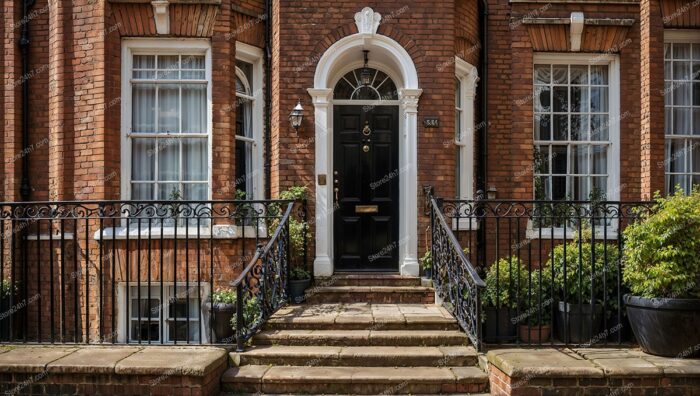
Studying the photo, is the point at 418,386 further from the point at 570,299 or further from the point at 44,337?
the point at 44,337

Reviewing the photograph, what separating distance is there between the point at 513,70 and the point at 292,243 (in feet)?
13.9

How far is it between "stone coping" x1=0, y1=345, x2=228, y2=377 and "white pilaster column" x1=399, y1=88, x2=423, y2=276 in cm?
300

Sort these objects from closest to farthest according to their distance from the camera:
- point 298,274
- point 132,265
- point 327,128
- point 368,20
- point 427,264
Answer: point 298,274, point 132,265, point 427,264, point 368,20, point 327,128

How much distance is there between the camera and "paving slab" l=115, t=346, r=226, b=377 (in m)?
5.11

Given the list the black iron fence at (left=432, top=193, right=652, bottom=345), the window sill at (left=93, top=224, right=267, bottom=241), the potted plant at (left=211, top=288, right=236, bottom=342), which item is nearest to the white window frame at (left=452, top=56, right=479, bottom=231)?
the black iron fence at (left=432, top=193, right=652, bottom=345)

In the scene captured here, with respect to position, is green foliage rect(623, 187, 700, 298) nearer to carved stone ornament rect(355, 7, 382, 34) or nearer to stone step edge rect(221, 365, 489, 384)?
stone step edge rect(221, 365, 489, 384)

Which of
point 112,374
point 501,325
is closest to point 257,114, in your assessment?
point 112,374

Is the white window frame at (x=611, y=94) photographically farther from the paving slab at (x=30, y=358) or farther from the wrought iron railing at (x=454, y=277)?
the paving slab at (x=30, y=358)

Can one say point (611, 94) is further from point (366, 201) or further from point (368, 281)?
point (368, 281)

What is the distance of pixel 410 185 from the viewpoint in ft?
25.9

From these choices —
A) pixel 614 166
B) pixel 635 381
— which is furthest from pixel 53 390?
pixel 614 166

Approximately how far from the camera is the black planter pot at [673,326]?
18.2ft

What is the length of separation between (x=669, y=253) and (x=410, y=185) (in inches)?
130

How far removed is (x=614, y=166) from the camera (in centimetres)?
878
